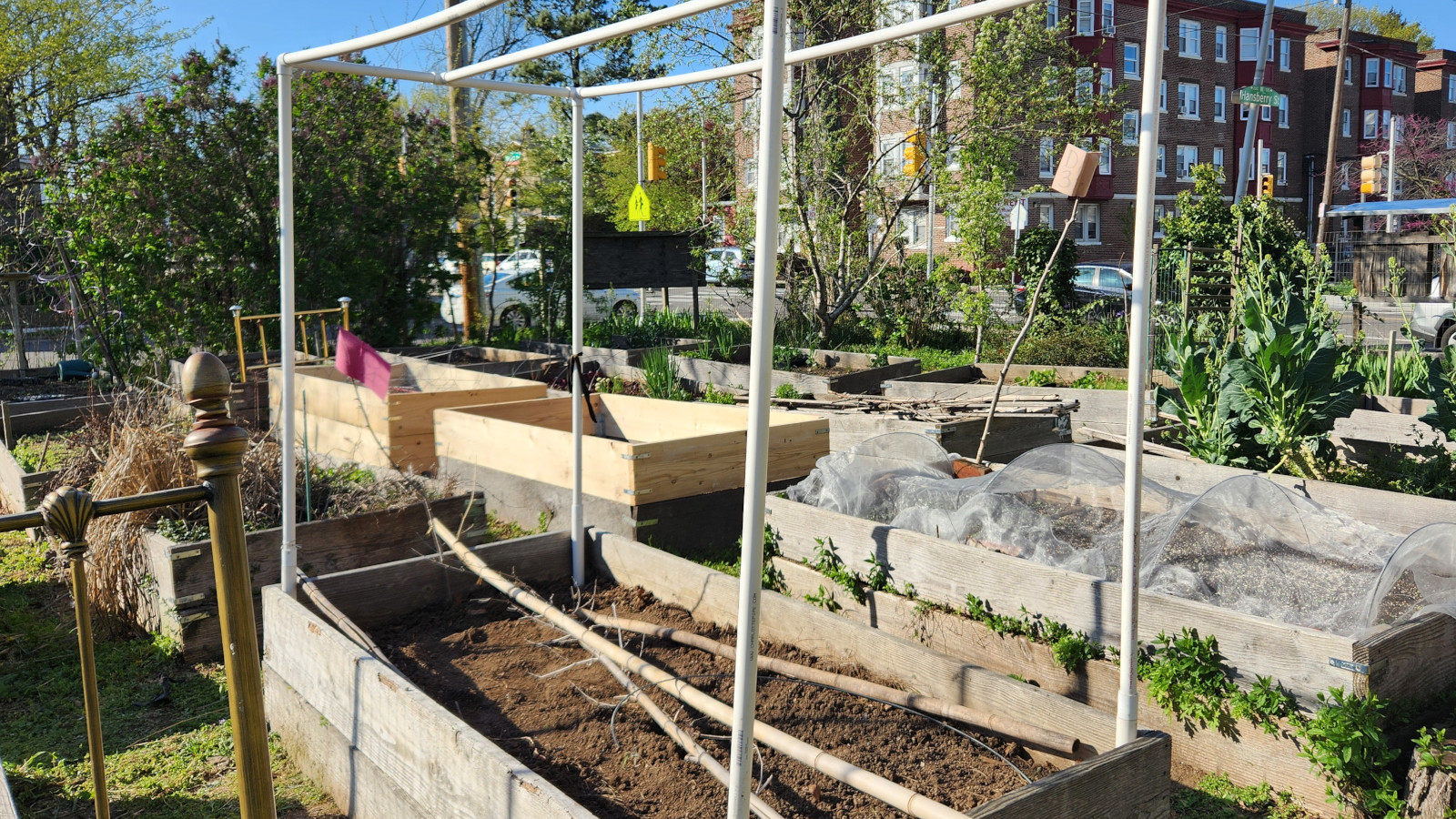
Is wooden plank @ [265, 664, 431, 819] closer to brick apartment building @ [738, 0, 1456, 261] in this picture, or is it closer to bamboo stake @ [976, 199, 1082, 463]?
bamboo stake @ [976, 199, 1082, 463]

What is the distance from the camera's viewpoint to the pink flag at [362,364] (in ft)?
15.6

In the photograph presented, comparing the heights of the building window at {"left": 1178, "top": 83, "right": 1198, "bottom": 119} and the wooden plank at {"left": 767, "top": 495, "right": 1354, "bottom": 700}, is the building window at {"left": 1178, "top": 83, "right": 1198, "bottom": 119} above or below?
above

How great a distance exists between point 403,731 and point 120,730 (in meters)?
1.91

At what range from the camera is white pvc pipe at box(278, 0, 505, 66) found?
9.49ft

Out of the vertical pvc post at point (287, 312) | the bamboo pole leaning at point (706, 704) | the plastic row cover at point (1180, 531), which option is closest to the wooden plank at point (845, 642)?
the bamboo pole leaning at point (706, 704)

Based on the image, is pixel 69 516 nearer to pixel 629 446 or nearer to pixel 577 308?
pixel 577 308

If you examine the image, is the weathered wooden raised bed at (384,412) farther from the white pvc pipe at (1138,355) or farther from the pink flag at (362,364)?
the white pvc pipe at (1138,355)

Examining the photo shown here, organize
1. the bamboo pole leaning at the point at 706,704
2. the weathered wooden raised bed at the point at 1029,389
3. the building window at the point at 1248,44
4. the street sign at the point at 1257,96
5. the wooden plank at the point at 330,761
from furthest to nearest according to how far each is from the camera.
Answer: the building window at the point at 1248,44, the street sign at the point at 1257,96, the weathered wooden raised bed at the point at 1029,389, the wooden plank at the point at 330,761, the bamboo pole leaning at the point at 706,704

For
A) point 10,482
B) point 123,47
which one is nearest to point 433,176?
point 10,482

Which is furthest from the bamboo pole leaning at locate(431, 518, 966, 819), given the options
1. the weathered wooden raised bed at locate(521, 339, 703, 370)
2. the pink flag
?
the weathered wooden raised bed at locate(521, 339, 703, 370)

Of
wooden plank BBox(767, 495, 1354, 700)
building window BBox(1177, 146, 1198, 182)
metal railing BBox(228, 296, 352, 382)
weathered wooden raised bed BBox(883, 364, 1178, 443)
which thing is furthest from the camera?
building window BBox(1177, 146, 1198, 182)

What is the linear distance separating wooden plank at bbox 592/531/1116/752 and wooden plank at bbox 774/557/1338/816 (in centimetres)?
56

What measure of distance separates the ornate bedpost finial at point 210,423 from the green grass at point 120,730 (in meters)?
2.26

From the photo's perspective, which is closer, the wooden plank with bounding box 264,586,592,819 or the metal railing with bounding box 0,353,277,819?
the metal railing with bounding box 0,353,277,819
